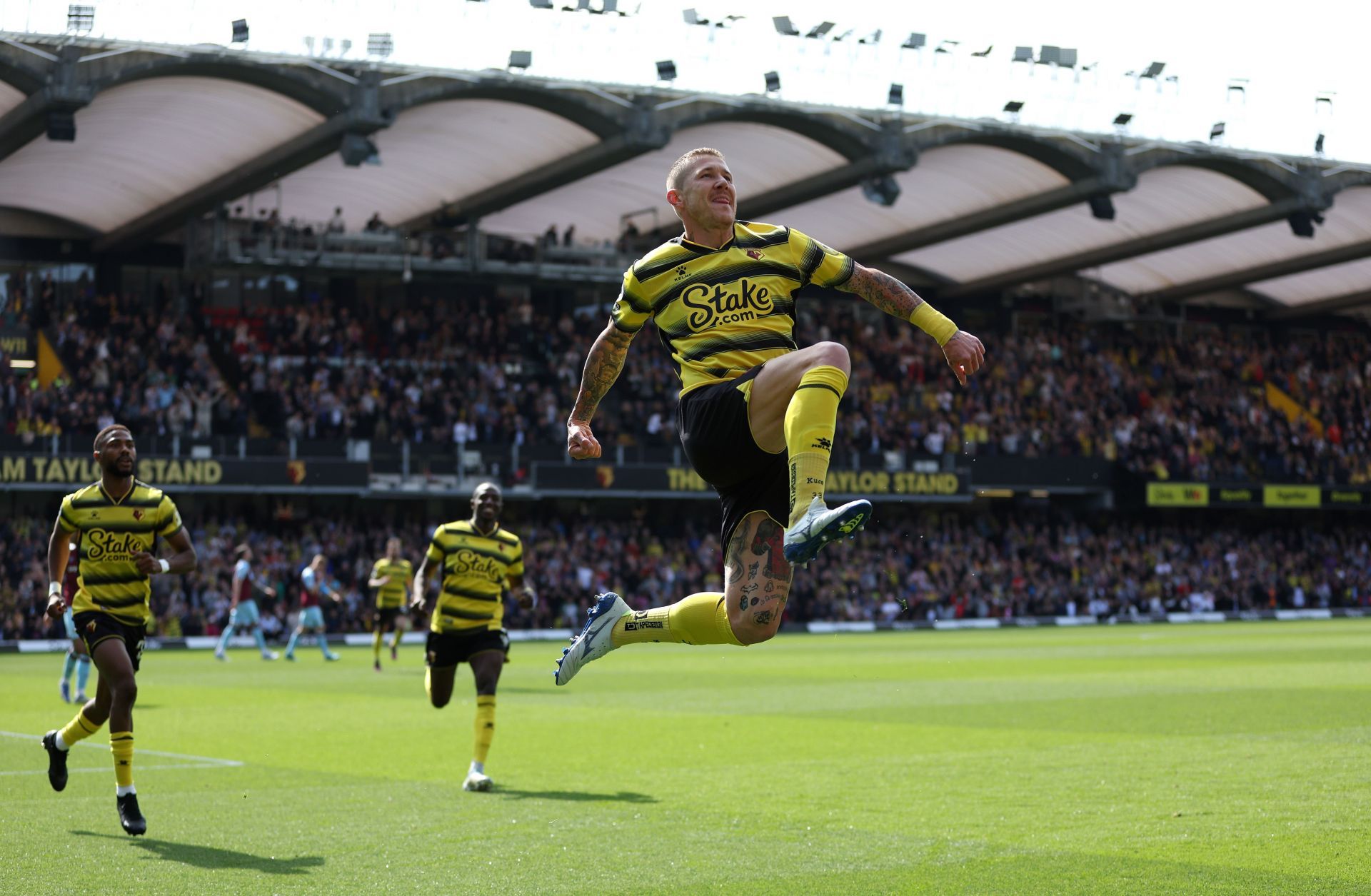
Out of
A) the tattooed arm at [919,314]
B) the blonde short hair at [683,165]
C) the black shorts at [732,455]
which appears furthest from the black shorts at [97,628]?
the tattooed arm at [919,314]

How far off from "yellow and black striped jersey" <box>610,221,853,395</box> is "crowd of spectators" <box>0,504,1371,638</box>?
2500 centimetres

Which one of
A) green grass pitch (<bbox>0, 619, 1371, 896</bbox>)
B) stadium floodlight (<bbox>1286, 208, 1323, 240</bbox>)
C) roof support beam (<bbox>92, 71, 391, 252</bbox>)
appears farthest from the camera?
stadium floodlight (<bbox>1286, 208, 1323, 240</bbox>)

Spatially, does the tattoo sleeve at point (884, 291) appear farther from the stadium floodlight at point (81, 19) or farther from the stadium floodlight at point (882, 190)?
the stadium floodlight at point (882, 190)

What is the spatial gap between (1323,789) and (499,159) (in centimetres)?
2906

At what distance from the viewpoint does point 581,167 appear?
119 feet

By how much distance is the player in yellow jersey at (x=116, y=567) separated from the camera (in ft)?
33.0

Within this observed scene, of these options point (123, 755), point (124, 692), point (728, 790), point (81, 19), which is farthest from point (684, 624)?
point (81, 19)

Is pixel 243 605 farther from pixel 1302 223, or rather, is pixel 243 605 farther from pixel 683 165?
pixel 1302 223

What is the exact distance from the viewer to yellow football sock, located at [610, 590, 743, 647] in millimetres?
6617

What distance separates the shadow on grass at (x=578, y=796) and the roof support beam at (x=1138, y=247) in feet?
116

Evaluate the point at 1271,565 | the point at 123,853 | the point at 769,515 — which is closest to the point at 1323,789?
the point at 769,515

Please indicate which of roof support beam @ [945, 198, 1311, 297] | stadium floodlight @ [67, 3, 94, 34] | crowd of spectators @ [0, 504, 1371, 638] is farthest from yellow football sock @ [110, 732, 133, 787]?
roof support beam @ [945, 198, 1311, 297]

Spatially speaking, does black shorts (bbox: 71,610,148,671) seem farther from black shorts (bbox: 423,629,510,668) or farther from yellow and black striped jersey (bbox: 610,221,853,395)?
yellow and black striped jersey (bbox: 610,221,853,395)

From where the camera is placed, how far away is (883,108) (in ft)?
123
